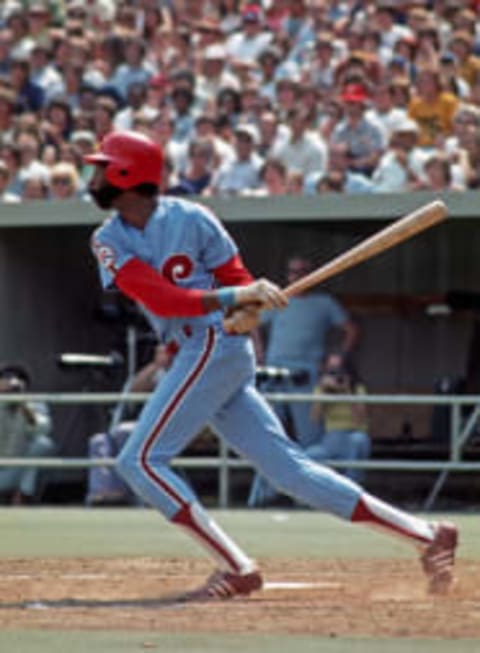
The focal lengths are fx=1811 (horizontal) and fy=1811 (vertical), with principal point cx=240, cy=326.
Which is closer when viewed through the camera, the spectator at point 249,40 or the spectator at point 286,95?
the spectator at point 286,95

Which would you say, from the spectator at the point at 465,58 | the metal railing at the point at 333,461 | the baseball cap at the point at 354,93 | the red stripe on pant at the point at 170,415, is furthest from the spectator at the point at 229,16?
the red stripe on pant at the point at 170,415

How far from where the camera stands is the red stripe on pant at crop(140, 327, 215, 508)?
6.81 m

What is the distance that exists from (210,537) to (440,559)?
2.90ft

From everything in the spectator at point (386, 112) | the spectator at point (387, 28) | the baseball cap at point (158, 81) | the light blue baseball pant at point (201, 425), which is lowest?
the light blue baseball pant at point (201, 425)

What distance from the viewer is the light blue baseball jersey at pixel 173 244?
6.73 meters

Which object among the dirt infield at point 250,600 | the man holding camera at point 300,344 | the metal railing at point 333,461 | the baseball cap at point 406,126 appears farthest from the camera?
the man holding camera at point 300,344

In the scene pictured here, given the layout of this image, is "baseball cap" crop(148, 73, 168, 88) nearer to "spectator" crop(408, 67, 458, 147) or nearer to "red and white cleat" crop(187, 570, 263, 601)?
"spectator" crop(408, 67, 458, 147)

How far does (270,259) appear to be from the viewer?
596 inches

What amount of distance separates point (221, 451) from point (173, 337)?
5507mm

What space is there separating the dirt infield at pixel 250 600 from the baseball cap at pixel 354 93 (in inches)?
210

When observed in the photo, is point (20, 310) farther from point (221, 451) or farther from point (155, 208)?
point (155, 208)

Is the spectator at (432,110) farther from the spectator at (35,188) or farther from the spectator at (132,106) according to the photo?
the spectator at (35,188)

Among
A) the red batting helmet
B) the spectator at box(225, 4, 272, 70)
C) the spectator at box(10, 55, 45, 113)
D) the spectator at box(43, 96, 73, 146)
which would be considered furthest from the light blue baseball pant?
the spectator at box(10, 55, 45, 113)

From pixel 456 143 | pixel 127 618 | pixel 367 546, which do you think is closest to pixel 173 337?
pixel 127 618
